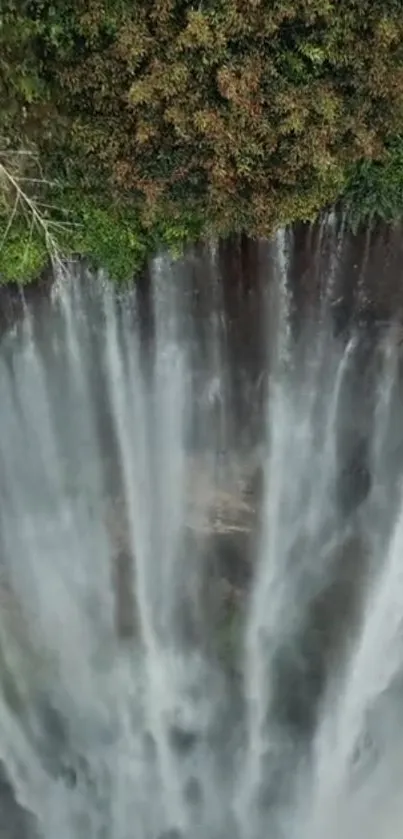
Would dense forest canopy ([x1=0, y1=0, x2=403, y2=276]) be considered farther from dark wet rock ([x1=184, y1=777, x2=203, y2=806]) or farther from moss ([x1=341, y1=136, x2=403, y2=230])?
dark wet rock ([x1=184, y1=777, x2=203, y2=806])

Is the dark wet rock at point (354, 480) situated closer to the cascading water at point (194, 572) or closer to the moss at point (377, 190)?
the cascading water at point (194, 572)

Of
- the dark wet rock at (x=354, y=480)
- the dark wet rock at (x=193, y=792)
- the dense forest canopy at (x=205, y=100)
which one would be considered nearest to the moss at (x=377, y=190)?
the dense forest canopy at (x=205, y=100)

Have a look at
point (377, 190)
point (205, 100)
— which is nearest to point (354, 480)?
point (377, 190)

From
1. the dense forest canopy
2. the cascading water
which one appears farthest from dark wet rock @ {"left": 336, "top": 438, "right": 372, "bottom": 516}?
the dense forest canopy

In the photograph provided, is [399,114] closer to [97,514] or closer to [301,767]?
[97,514]

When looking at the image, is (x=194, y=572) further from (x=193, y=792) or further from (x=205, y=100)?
(x=205, y=100)
